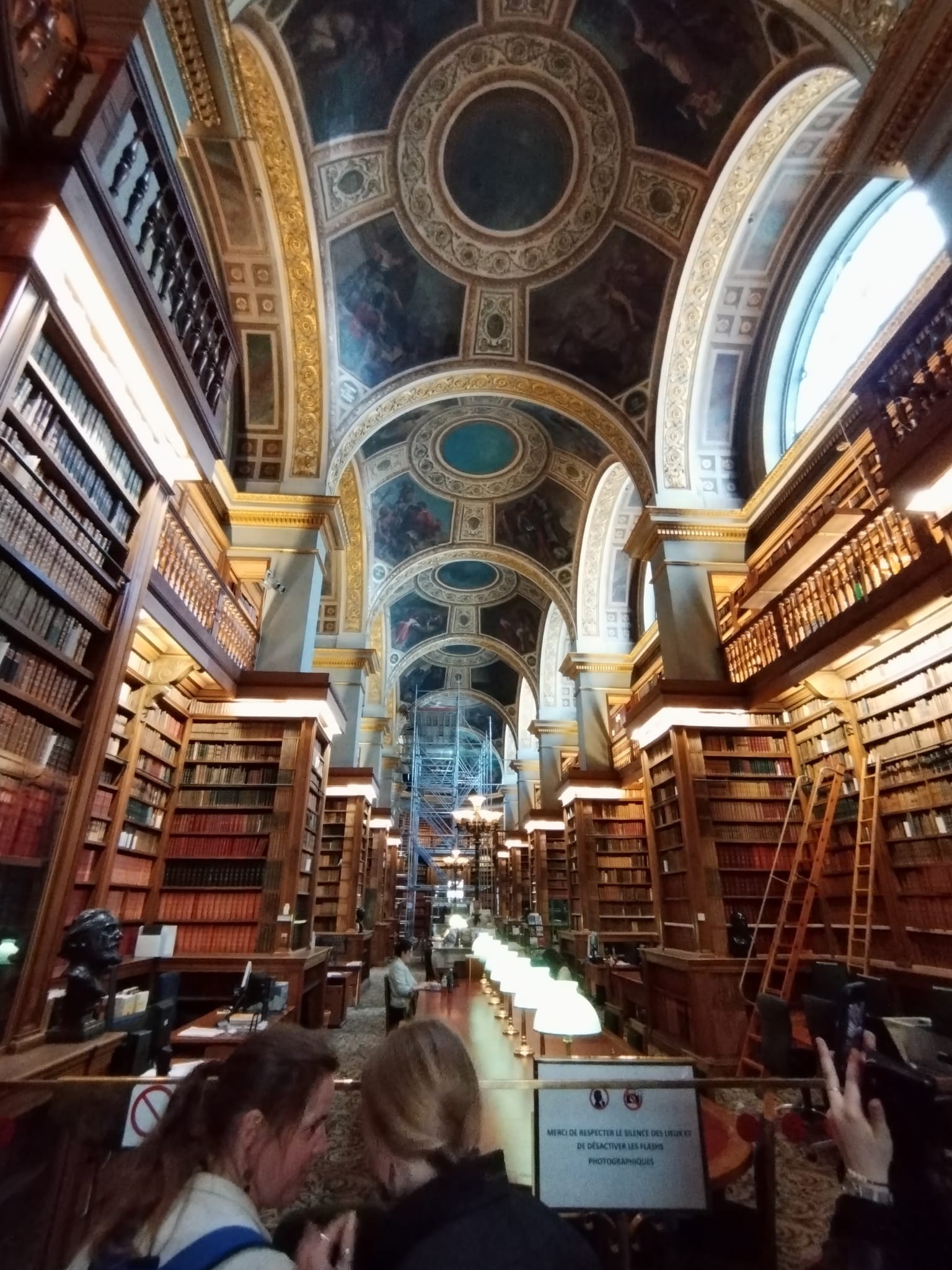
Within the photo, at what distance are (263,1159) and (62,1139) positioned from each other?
138cm

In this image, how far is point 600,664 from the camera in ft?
39.7

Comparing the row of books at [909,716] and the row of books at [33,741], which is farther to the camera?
the row of books at [909,716]

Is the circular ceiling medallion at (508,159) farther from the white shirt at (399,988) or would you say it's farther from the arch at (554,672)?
the white shirt at (399,988)

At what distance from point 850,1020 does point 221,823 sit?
572 centimetres

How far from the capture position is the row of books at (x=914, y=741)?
479 centimetres

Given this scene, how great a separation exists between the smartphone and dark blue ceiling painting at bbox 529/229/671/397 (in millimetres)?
7830

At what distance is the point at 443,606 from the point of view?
728 inches

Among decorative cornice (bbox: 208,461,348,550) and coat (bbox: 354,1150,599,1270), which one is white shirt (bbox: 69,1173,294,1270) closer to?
coat (bbox: 354,1150,599,1270)

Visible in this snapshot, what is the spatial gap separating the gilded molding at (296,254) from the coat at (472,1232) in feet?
25.3

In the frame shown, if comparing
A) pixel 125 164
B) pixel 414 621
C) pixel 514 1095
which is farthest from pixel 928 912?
pixel 414 621

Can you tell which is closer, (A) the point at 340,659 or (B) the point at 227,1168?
(B) the point at 227,1168

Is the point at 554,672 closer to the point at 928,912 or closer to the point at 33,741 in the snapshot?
the point at 928,912

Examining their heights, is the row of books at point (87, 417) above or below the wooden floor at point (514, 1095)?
above

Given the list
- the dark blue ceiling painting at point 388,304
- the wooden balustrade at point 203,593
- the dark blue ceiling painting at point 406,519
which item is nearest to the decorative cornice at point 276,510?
the wooden balustrade at point 203,593
